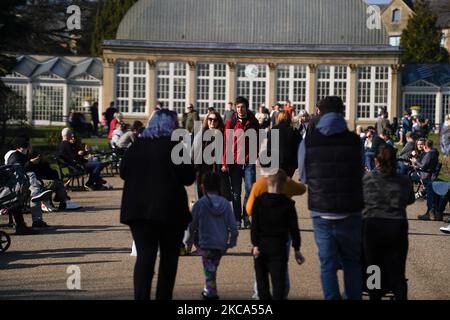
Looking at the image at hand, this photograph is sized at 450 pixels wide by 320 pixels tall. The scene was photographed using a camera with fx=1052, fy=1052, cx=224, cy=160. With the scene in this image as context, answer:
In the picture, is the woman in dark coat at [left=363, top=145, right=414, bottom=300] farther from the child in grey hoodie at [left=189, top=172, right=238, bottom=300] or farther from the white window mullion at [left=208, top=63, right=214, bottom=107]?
the white window mullion at [left=208, top=63, right=214, bottom=107]

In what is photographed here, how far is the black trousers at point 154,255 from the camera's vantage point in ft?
30.4

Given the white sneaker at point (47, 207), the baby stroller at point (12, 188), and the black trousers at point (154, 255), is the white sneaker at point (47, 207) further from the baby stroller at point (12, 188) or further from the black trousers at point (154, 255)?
the black trousers at point (154, 255)

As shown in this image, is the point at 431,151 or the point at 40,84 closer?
the point at 431,151

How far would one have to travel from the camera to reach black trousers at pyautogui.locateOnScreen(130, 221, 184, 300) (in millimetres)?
9273

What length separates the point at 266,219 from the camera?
31.7 feet

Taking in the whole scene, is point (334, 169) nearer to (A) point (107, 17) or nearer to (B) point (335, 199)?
(B) point (335, 199)

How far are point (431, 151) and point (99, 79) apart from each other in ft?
119

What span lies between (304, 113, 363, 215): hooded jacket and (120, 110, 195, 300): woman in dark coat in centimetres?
111

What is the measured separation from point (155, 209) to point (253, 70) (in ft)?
146

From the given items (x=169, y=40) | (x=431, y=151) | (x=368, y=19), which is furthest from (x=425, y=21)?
(x=431, y=151)

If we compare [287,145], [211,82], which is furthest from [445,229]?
[211,82]

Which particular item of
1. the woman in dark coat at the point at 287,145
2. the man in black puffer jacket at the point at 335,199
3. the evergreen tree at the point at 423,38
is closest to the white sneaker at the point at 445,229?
the woman in dark coat at the point at 287,145

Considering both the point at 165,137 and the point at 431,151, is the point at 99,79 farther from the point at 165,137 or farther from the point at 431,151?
the point at 165,137

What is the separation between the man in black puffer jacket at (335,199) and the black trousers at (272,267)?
0.36m
